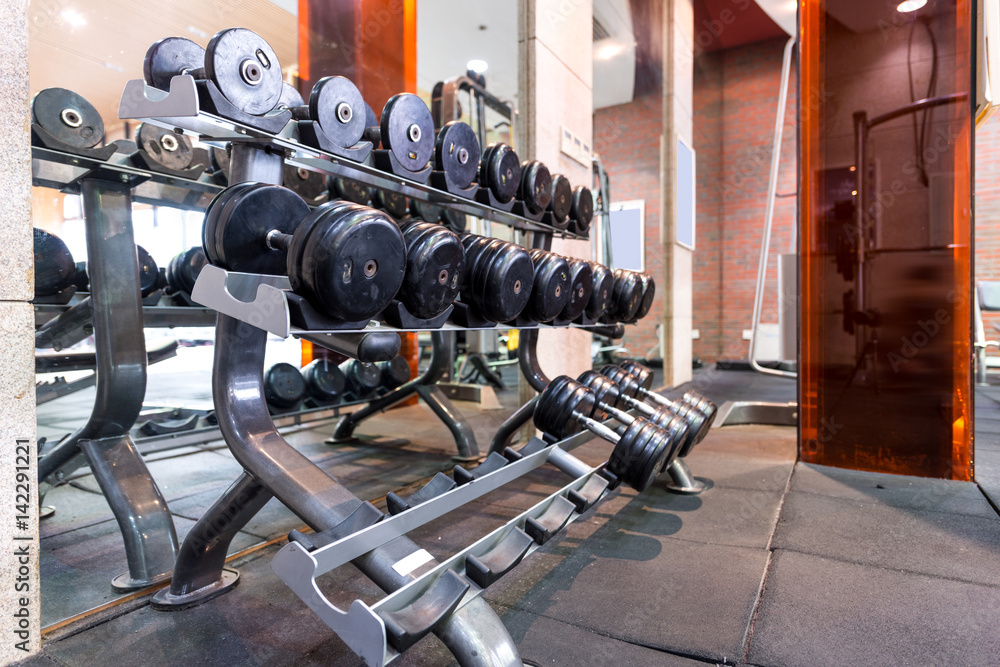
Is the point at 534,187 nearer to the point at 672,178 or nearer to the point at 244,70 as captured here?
the point at 244,70

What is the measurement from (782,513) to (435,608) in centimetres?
139

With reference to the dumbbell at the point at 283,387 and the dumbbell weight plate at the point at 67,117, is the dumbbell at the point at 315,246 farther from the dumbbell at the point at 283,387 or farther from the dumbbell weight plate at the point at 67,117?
the dumbbell at the point at 283,387

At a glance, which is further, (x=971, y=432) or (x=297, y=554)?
(x=971, y=432)

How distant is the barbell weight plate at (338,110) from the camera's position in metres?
1.22

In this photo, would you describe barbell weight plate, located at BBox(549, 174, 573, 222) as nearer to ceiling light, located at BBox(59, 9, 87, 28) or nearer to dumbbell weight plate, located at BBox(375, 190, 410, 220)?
dumbbell weight plate, located at BBox(375, 190, 410, 220)

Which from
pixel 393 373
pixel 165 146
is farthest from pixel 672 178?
pixel 165 146

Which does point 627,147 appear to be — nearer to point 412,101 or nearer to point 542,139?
point 542,139

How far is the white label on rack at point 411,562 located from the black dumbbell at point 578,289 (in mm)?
1011

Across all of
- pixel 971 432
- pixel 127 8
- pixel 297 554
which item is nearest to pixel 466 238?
pixel 297 554

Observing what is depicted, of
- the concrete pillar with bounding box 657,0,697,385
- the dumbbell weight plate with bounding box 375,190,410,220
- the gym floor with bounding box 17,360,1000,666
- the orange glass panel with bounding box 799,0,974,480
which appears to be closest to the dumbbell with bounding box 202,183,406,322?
the gym floor with bounding box 17,360,1000,666

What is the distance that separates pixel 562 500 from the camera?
4.49 ft

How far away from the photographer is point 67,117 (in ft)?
4.72

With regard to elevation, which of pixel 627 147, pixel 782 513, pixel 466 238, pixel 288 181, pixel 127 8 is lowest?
pixel 782 513

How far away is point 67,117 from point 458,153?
978mm
